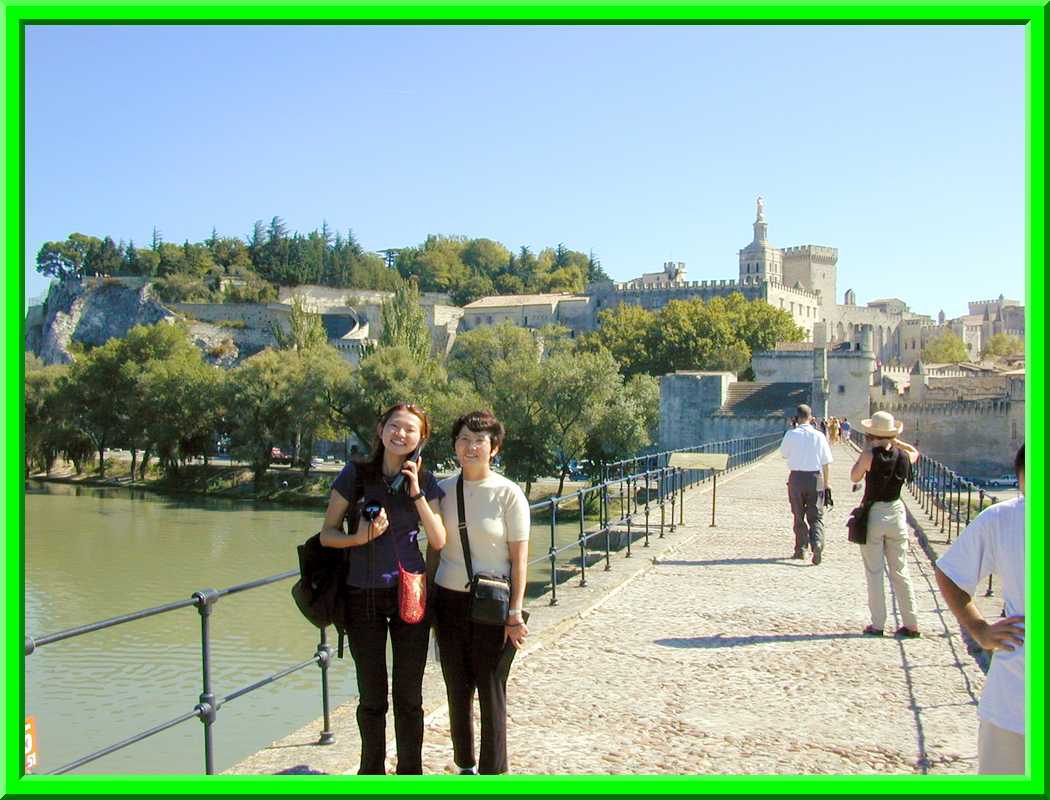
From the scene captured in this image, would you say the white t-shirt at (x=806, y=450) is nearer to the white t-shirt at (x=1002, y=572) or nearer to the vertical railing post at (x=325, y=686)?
the vertical railing post at (x=325, y=686)

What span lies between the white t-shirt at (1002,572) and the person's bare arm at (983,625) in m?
0.02

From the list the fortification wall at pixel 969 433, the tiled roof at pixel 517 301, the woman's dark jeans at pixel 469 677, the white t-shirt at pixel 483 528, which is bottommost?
the fortification wall at pixel 969 433

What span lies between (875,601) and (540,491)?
3418 cm

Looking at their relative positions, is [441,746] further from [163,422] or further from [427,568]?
[163,422]

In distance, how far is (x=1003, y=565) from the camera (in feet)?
10.2

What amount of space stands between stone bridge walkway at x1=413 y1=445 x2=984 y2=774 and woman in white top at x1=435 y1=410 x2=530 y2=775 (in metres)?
0.46

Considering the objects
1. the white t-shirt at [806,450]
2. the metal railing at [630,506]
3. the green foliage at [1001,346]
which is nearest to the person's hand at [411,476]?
the metal railing at [630,506]

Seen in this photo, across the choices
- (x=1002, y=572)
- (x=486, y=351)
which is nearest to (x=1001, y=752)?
(x=1002, y=572)

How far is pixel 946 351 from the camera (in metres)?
93.0

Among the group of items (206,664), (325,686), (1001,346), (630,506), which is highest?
(1001,346)

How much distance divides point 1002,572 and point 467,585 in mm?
1957

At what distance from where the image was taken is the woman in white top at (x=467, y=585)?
13.5 feet
